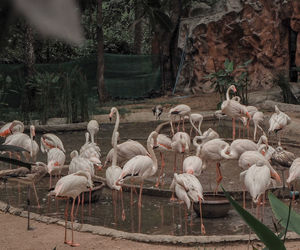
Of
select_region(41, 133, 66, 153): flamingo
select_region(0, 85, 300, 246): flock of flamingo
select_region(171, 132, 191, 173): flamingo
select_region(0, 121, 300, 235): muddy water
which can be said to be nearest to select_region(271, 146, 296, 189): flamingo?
select_region(0, 85, 300, 246): flock of flamingo

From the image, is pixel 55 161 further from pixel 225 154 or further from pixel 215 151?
pixel 225 154

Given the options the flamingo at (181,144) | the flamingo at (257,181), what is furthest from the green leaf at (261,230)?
the flamingo at (181,144)

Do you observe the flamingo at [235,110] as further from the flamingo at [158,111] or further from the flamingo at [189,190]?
the flamingo at [189,190]

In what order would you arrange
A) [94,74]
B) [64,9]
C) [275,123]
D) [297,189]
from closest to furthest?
[64,9] < [297,189] < [275,123] < [94,74]

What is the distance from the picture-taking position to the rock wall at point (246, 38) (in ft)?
54.5

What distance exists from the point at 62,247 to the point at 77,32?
384 cm

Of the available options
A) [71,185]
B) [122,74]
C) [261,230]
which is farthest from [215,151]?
[122,74]

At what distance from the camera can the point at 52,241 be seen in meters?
4.26

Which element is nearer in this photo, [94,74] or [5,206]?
[5,206]

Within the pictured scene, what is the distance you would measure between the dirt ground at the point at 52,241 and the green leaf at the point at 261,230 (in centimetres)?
315

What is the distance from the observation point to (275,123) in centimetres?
852

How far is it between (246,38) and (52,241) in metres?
13.9

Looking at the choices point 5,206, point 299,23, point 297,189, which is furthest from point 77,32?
point 299,23

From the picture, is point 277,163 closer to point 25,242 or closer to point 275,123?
point 275,123
